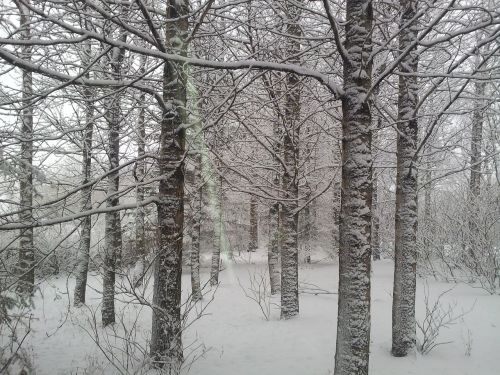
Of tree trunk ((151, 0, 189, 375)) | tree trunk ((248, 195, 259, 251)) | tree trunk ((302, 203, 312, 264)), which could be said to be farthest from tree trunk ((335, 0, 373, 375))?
tree trunk ((248, 195, 259, 251))

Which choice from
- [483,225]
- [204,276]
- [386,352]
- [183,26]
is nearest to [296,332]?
[386,352]

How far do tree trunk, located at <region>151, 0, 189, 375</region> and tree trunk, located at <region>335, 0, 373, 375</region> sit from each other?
6.58ft

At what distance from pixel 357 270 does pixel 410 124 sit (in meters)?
3.18

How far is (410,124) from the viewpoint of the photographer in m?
5.62

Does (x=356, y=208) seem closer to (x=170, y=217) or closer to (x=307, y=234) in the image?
(x=170, y=217)

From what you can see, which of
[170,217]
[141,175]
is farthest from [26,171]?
[170,217]

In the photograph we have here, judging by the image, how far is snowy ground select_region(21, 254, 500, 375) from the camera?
16.7 ft

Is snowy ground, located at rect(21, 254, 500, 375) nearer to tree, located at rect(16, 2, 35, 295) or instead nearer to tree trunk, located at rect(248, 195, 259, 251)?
tree, located at rect(16, 2, 35, 295)

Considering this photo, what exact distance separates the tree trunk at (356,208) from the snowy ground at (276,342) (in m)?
1.87

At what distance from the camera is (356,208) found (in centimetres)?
348

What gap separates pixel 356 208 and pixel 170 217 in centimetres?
228

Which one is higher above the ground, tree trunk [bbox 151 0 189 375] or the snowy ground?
tree trunk [bbox 151 0 189 375]

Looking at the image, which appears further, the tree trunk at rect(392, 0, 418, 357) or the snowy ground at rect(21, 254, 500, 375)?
the tree trunk at rect(392, 0, 418, 357)

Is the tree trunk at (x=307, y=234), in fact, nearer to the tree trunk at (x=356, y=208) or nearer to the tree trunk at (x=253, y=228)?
the tree trunk at (x=253, y=228)
